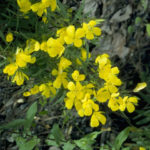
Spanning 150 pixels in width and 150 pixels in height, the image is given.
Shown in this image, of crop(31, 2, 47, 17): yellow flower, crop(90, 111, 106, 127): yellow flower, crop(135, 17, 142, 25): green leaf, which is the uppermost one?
crop(135, 17, 142, 25): green leaf

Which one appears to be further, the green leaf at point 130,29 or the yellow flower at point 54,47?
the green leaf at point 130,29

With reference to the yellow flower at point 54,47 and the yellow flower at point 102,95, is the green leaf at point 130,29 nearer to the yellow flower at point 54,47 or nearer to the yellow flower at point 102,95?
the yellow flower at point 102,95

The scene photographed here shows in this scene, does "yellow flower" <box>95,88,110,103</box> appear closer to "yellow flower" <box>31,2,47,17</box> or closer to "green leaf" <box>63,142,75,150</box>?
"green leaf" <box>63,142,75,150</box>

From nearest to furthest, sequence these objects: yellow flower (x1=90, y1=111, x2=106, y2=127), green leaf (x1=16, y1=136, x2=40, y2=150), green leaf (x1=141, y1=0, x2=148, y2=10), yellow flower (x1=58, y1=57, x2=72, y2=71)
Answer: yellow flower (x1=58, y1=57, x2=72, y2=71) → yellow flower (x1=90, y1=111, x2=106, y2=127) → green leaf (x1=16, y1=136, x2=40, y2=150) → green leaf (x1=141, y1=0, x2=148, y2=10)

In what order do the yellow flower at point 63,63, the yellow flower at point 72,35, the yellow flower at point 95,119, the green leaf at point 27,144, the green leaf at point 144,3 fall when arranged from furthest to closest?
the green leaf at point 144,3 → the green leaf at point 27,144 → the yellow flower at point 95,119 → the yellow flower at point 63,63 → the yellow flower at point 72,35

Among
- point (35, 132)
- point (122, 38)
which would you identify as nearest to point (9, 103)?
point (35, 132)

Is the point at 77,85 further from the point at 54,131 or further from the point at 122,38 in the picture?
the point at 122,38

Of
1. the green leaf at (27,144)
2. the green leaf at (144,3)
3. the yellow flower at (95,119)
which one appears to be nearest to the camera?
the yellow flower at (95,119)

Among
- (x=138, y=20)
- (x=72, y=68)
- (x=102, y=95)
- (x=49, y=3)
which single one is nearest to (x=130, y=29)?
(x=138, y=20)

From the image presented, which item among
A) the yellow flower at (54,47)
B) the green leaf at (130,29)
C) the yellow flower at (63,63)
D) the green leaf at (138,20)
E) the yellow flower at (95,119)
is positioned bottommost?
the yellow flower at (95,119)

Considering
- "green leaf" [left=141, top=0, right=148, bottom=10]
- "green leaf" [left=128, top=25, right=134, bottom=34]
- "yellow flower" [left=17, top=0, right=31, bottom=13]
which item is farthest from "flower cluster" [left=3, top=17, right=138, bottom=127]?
"green leaf" [left=141, top=0, right=148, bottom=10]

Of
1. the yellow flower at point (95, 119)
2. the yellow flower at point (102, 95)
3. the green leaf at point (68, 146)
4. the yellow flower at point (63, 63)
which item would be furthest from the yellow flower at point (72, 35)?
Answer: the green leaf at point (68, 146)
